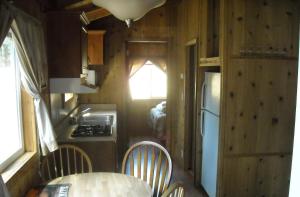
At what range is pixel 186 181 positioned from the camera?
157 inches

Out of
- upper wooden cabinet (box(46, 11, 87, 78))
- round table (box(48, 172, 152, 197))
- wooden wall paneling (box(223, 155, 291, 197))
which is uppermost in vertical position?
upper wooden cabinet (box(46, 11, 87, 78))

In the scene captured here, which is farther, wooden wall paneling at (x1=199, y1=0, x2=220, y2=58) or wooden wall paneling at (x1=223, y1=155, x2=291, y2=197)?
wooden wall paneling at (x1=199, y1=0, x2=220, y2=58)

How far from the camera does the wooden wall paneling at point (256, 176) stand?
115 inches

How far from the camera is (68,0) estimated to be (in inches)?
130

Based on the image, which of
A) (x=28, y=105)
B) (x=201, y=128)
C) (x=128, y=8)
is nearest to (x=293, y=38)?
(x=201, y=128)

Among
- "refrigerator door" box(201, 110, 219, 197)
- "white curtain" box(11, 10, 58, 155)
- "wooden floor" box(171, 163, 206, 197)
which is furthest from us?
"wooden floor" box(171, 163, 206, 197)

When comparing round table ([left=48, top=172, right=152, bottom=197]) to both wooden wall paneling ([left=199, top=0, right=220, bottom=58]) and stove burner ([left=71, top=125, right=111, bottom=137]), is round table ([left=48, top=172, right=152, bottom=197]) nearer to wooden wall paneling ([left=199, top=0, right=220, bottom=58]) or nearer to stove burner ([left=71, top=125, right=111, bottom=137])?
stove burner ([left=71, top=125, right=111, bottom=137])

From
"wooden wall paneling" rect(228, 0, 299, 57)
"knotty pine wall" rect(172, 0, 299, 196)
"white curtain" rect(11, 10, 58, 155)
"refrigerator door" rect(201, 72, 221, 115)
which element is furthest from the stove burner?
"wooden wall paneling" rect(228, 0, 299, 57)

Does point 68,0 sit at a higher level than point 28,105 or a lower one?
higher

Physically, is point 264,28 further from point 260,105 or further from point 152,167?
point 152,167

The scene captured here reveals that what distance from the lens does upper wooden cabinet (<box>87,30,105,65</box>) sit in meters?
Answer: 4.42

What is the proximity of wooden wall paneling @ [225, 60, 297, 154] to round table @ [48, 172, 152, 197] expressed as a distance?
1.25 meters

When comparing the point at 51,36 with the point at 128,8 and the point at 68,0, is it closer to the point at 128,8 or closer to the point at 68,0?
the point at 68,0

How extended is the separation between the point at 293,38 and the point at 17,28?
2.62 metres
